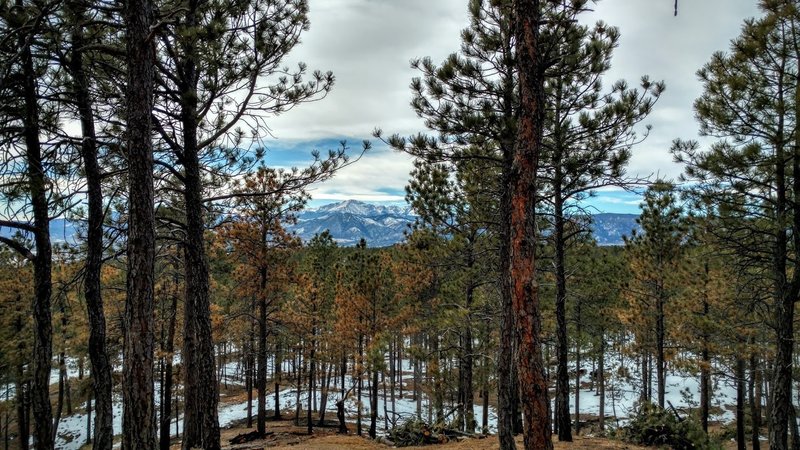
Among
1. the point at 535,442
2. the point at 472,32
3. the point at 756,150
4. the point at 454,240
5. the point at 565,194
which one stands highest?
the point at 472,32

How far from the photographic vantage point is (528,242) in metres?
5.23

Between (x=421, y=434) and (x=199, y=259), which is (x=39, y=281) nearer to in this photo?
(x=199, y=259)

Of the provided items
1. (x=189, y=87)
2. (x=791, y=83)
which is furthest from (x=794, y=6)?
(x=189, y=87)

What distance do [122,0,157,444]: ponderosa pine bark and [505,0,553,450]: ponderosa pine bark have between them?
417 centimetres

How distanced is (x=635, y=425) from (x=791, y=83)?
34.2 feet

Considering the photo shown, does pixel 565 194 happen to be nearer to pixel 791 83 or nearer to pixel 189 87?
pixel 791 83

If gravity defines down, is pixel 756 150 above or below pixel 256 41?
below

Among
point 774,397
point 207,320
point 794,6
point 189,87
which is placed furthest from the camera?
point 774,397

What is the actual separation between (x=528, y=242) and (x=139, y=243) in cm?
444

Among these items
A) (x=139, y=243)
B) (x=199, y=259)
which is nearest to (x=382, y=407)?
(x=199, y=259)

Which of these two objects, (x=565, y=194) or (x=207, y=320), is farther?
(x=565, y=194)

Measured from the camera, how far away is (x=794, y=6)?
24.8 feet

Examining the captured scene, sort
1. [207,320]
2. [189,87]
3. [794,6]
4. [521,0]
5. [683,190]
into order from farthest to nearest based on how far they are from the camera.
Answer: [683,190] < [794,6] < [207,320] < [189,87] < [521,0]

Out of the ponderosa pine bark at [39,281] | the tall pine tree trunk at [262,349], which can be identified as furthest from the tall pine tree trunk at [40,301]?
the tall pine tree trunk at [262,349]
